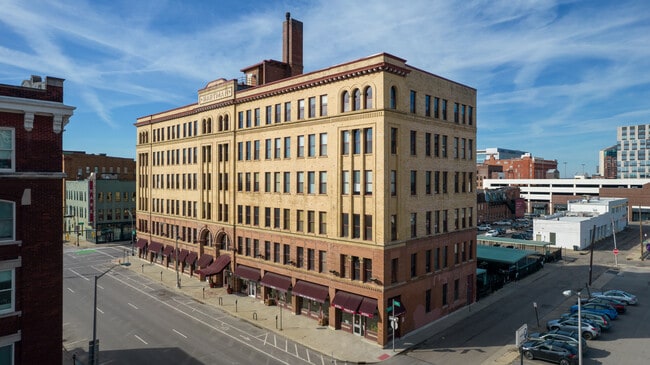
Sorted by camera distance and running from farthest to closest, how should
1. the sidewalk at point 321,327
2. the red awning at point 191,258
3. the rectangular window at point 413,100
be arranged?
the red awning at point 191,258, the rectangular window at point 413,100, the sidewalk at point 321,327

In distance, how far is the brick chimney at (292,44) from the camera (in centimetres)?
4909

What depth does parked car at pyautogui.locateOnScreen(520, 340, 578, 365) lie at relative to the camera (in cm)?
2898

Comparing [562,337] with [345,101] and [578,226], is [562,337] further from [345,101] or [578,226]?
[578,226]

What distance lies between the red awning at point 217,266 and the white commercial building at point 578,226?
6796 cm

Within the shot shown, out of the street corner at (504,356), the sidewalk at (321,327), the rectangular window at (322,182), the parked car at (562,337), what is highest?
the rectangular window at (322,182)

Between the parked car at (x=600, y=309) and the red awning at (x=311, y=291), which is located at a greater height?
the red awning at (x=311, y=291)

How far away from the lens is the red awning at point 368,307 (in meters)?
32.1

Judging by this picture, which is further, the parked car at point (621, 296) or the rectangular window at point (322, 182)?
the parked car at point (621, 296)

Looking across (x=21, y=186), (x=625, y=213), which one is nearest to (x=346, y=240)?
(x=21, y=186)

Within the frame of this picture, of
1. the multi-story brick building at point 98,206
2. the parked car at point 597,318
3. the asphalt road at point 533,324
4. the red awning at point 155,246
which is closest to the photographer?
the asphalt road at point 533,324

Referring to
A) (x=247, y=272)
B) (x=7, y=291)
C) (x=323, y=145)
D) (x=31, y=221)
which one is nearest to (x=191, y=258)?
(x=247, y=272)

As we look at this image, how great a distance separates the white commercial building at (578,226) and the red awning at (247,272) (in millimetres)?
66474

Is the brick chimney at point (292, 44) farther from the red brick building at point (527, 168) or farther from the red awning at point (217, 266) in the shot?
the red brick building at point (527, 168)

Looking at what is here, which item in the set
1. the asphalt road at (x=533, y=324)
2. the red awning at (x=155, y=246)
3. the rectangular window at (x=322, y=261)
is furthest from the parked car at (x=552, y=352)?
the red awning at (x=155, y=246)
